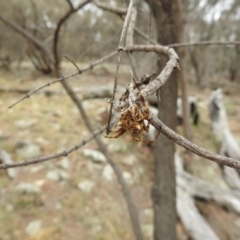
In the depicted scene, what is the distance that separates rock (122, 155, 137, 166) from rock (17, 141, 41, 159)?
3.63 ft

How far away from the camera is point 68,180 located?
320 centimetres

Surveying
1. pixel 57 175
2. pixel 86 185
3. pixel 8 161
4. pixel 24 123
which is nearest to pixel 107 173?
pixel 86 185

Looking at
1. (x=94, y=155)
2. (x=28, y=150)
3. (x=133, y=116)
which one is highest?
(x=133, y=116)

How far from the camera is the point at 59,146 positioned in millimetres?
3771

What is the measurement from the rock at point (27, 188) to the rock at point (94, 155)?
83 centimetres

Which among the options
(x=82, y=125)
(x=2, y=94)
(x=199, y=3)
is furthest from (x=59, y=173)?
(x=199, y=3)

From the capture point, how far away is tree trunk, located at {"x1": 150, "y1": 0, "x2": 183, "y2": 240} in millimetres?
1763

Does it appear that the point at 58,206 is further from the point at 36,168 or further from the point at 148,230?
the point at 148,230

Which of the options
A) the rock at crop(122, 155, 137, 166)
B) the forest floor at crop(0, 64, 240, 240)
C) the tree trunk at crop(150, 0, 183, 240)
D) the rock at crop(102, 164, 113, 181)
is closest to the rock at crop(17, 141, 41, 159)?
the forest floor at crop(0, 64, 240, 240)

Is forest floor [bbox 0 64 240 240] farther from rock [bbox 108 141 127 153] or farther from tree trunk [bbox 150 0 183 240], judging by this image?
tree trunk [bbox 150 0 183 240]

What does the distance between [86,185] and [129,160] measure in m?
0.75

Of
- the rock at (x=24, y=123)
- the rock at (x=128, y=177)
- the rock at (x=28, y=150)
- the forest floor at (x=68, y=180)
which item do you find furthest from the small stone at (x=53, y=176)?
the rock at (x=24, y=123)

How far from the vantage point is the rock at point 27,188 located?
2875 millimetres

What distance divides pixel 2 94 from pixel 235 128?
4603 mm
